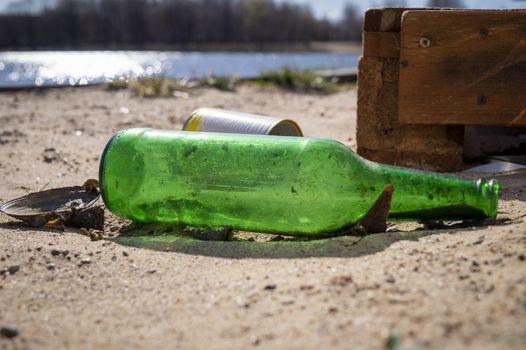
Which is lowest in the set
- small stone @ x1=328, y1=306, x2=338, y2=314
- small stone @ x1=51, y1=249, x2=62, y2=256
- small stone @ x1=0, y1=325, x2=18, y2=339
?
small stone @ x1=0, y1=325, x2=18, y2=339

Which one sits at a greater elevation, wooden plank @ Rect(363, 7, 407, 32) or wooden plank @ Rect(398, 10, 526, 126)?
wooden plank @ Rect(363, 7, 407, 32)

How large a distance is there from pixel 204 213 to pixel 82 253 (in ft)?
1.30

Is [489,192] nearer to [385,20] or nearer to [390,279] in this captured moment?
[390,279]

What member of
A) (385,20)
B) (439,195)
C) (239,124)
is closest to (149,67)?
(239,124)

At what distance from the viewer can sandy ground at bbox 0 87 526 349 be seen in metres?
1.15

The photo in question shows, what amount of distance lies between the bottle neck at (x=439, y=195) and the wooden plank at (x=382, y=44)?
99cm

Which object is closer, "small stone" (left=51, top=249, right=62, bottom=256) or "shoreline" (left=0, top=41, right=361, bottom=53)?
"small stone" (left=51, top=249, right=62, bottom=256)

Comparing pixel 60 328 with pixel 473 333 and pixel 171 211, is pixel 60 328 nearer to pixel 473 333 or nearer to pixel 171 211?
pixel 171 211

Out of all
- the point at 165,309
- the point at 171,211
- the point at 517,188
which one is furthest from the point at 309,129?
the point at 165,309

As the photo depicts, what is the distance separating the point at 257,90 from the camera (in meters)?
6.90

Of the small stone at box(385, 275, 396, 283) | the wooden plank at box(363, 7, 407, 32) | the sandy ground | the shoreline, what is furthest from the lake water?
the small stone at box(385, 275, 396, 283)

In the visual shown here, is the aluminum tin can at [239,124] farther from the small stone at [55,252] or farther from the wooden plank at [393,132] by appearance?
the small stone at [55,252]

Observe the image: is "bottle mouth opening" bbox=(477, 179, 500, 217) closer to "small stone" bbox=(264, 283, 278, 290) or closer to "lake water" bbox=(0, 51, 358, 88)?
"small stone" bbox=(264, 283, 278, 290)

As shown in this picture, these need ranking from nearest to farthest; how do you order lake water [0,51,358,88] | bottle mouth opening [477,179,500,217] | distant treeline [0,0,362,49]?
bottle mouth opening [477,179,500,217] < lake water [0,51,358,88] < distant treeline [0,0,362,49]
